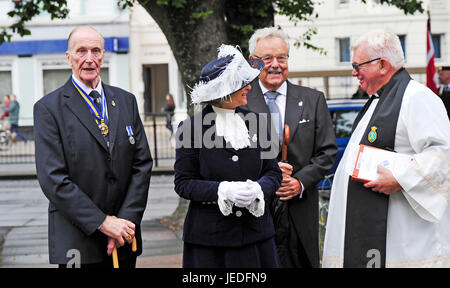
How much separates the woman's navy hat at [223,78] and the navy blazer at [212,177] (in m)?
0.14

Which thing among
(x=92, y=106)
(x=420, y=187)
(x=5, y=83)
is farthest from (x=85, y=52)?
(x=5, y=83)

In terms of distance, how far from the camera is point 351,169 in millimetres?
3824

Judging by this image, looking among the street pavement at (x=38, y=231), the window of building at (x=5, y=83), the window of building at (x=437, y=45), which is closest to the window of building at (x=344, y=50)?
the window of building at (x=437, y=45)

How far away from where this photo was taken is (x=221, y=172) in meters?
3.48

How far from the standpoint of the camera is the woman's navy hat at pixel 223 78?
346cm

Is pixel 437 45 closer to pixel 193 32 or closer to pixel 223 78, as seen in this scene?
pixel 193 32

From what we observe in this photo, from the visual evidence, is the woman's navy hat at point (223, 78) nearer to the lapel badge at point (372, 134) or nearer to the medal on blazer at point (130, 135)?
the medal on blazer at point (130, 135)

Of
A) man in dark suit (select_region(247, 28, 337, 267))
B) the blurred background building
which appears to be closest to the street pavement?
man in dark suit (select_region(247, 28, 337, 267))

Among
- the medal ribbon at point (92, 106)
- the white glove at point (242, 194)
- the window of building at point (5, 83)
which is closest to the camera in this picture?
the white glove at point (242, 194)

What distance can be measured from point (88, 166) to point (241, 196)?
874 millimetres

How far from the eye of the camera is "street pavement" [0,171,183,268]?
7.17 m

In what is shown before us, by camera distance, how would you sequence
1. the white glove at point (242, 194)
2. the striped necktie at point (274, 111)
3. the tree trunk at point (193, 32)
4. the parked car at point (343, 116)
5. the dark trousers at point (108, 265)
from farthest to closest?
the parked car at point (343, 116)
the tree trunk at point (193, 32)
the striped necktie at point (274, 111)
the dark trousers at point (108, 265)
the white glove at point (242, 194)
